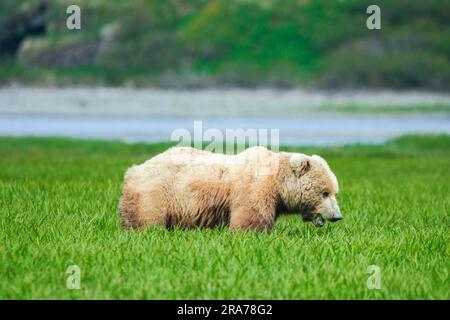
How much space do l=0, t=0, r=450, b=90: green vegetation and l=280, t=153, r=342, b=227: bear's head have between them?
6723 cm

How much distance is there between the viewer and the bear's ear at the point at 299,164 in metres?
9.63

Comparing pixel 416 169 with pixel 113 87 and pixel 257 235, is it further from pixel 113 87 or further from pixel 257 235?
pixel 113 87

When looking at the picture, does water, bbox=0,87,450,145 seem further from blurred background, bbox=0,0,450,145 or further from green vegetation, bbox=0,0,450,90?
green vegetation, bbox=0,0,450,90

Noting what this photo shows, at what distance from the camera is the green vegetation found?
78.6 meters

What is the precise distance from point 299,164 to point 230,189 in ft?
2.33

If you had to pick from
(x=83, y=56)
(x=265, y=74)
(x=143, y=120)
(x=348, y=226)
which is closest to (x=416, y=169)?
(x=348, y=226)

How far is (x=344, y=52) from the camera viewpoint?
263ft

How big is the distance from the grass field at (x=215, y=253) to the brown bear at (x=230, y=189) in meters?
0.23

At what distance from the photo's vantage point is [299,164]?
31.6 ft
